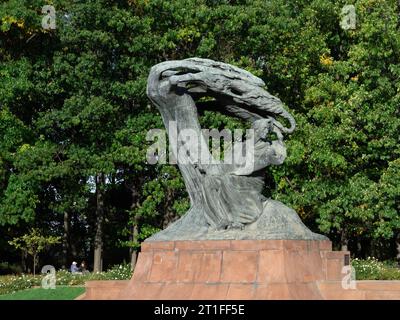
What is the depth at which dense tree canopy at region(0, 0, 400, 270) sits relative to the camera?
26.2 meters

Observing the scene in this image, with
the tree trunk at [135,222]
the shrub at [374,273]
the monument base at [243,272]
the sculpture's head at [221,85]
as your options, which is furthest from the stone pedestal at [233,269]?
the tree trunk at [135,222]

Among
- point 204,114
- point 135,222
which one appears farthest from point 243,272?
point 135,222

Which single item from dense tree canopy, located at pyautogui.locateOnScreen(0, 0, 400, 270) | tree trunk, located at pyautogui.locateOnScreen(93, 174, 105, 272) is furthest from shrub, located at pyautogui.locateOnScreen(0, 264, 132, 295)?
tree trunk, located at pyautogui.locateOnScreen(93, 174, 105, 272)

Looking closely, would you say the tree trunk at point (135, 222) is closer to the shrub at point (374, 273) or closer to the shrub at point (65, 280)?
the shrub at point (65, 280)

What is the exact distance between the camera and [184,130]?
16078 mm

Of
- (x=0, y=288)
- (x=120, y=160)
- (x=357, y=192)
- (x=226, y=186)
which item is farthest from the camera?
(x=120, y=160)

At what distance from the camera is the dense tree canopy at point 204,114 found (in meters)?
26.2

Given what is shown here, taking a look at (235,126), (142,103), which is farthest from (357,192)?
(142,103)

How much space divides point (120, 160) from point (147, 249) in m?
12.5

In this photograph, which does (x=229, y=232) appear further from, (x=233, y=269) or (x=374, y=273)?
(x=374, y=273)

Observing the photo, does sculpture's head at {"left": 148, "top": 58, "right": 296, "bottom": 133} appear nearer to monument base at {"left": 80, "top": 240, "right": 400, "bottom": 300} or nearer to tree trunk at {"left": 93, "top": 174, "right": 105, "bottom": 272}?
monument base at {"left": 80, "top": 240, "right": 400, "bottom": 300}

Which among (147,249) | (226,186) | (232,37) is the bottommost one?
(147,249)

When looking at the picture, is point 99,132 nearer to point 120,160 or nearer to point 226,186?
point 120,160

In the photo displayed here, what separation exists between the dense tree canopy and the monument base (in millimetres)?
10845
